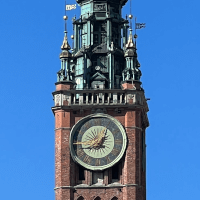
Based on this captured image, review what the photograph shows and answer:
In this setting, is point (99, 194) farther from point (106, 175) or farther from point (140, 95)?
point (140, 95)

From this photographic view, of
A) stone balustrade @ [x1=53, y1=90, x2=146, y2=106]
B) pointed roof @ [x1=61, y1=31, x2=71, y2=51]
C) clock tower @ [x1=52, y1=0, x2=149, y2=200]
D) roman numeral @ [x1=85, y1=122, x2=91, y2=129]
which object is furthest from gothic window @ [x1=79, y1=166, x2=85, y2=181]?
pointed roof @ [x1=61, y1=31, x2=71, y2=51]

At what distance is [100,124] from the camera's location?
80.0 m

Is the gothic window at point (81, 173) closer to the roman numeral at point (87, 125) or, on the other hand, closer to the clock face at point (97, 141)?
the clock face at point (97, 141)

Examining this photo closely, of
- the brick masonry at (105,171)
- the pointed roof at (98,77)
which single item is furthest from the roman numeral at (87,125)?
the pointed roof at (98,77)

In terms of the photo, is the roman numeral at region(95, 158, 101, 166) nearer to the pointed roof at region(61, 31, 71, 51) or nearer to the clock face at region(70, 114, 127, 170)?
the clock face at region(70, 114, 127, 170)

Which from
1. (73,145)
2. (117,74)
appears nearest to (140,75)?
(117,74)

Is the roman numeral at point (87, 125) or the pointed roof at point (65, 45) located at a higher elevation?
the pointed roof at point (65, 45)

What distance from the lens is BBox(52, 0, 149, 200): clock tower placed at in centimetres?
7906

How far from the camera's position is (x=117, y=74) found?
82.0 meters

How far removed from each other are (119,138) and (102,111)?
6.45 feet

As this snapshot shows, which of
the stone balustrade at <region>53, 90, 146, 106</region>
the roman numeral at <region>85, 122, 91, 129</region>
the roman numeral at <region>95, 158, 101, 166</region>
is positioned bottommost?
the roman numeral at <region>95, 158, 101, 166</region>

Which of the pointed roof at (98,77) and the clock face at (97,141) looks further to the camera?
the pointed roof at (98,77)

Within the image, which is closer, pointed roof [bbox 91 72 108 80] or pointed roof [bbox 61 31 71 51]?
pointed roof [bbox 91 72 108 80]

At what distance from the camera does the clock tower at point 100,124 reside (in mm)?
79062
